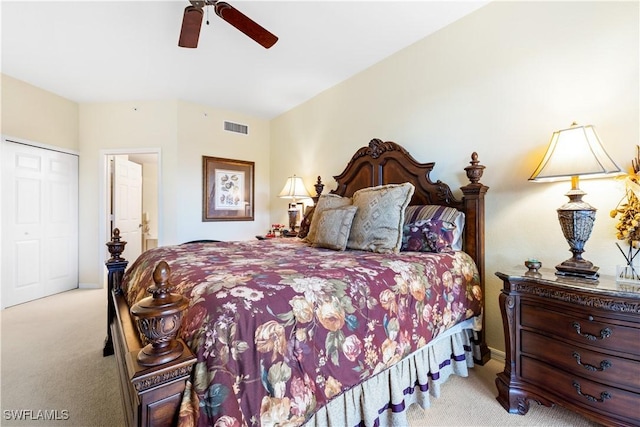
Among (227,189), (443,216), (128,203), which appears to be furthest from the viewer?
(128,203)

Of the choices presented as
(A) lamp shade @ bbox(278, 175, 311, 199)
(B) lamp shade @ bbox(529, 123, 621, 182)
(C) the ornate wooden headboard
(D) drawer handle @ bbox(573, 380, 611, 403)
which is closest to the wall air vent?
(A) lamp shade @ bbox(278, 175, 311, 199)

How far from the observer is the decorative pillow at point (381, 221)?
209cm

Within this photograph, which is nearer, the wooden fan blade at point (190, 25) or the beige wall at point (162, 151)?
the wooden fan blade at point (190, 25)

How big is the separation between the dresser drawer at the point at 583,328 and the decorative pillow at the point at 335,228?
1.19 meters

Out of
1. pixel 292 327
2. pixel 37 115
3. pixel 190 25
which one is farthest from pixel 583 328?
pixel 37 115

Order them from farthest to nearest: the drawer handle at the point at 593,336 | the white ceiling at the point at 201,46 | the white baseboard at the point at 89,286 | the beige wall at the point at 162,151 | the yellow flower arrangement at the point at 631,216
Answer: the white baseboard at the point at 89,286 → the beige wall at the point at 162,151 → the white ceiling at the point at 201,46 → the yellow flower arrangement at the point at 631,216 → the drawer handle at the point at 593,336

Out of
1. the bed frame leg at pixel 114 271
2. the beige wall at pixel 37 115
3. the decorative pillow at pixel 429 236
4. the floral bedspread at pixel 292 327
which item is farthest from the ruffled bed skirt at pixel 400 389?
the beige wall at pixel 37 115

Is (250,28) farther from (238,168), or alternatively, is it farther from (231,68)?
(238,168)

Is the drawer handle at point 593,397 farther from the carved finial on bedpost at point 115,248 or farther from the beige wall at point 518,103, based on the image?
the carved finial on bedpost at point 115,248

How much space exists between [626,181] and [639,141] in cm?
23

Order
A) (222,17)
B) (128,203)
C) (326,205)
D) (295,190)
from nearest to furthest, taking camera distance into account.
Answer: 1. (222,17)
2. (326,205)
3. (295,190)
4. (128,203)

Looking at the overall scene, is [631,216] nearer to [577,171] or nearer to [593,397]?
[577,171]

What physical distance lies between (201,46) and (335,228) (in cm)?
232

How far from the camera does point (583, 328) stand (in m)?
1.40
